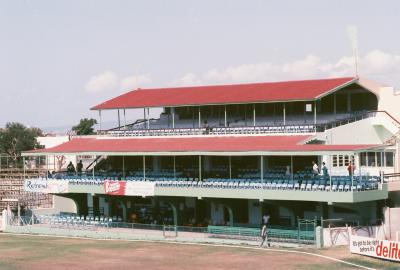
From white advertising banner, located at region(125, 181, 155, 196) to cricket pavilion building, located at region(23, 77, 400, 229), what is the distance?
65 mm

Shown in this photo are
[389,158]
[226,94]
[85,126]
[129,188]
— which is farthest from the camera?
[85,126]

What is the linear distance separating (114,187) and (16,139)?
66.4 m

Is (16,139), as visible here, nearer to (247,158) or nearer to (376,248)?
(247,158)

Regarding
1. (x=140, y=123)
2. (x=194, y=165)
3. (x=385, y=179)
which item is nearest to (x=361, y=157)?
(x=385, y=179)

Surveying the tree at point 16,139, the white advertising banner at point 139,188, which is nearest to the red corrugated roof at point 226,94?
the white advertising banner at point 139,188

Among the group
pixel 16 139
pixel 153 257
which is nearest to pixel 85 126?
pixel 16 139

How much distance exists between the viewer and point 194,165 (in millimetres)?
54156

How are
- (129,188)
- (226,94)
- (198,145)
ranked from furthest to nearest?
(226,94), (129,188), (198,145)

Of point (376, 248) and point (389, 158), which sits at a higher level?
point (389, 158)

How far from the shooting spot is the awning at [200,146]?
146ft

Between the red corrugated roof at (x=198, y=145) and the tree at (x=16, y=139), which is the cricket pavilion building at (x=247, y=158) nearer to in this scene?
the red corrugated roof at (x=198, y=145)

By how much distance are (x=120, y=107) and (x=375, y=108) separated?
19.0 m

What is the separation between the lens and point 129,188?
51.8 m

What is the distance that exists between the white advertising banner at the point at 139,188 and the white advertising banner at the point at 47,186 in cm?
605
